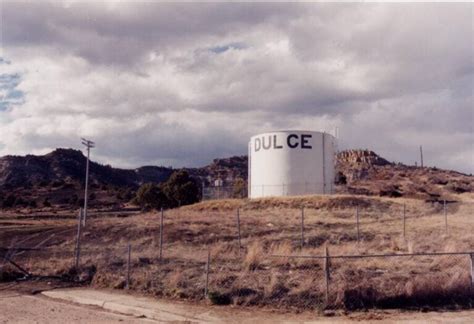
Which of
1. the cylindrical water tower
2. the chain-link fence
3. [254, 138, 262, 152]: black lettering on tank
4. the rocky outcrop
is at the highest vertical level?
the rocky outcrop

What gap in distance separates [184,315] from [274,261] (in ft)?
19.4

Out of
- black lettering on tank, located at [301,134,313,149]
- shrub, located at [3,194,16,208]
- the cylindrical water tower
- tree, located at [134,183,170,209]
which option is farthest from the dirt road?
shrub, located at [3,194,16,208]

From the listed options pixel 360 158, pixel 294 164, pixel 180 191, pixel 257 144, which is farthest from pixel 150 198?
pixel 360 158

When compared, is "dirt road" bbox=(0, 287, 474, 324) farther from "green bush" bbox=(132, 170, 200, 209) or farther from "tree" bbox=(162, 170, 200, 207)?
"tree" bbox=(162, 170, 200, 207)

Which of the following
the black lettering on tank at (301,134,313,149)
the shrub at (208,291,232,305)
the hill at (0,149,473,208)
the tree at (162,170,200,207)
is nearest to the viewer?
the shrub at (208,291,232,305)

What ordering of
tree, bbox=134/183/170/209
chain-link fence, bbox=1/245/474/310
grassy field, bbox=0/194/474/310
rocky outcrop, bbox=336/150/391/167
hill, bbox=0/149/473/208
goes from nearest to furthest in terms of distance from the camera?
chain-link fence, bbox=1/245/474/310
grassy field, bbox=0/194/474/310
tree, bbox=134/183/170/209
hill, bbox=0/149/473/208
rocky outcrop, bbox=336/150/391/167

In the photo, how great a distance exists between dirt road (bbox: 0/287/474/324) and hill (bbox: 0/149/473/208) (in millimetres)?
62536

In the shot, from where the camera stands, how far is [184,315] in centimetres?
1328

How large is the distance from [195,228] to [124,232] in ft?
12.2

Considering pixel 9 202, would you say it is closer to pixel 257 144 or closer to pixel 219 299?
pixel 257 144

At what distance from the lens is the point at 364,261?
61.5 ft

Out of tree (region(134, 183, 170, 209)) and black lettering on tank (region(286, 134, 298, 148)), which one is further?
tree (region(134, 183, 170, 209))

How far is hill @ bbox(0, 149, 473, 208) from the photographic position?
87312mm

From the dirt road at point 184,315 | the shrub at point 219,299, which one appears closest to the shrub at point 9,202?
the dirt road at point 184,315
